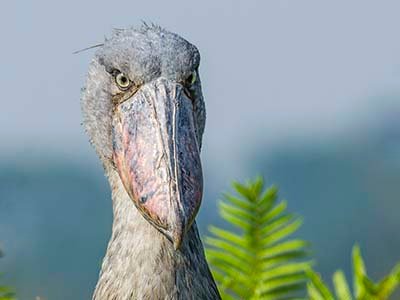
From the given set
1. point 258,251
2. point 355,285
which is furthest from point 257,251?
point 355,285

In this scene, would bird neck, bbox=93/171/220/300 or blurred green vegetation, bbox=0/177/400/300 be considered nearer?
bird neck, bbox=93/171/220/300

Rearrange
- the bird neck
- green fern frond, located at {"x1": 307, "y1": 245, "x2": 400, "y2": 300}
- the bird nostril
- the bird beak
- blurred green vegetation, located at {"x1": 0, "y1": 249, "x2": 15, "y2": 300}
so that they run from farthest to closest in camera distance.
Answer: blurred green vegetation, located at {"x1": 0, "y1": 249, "x2": 15, "y2": 300} < green fern frond, located at {"x1": 307, "y1": 245, "x2": 400, "y2": 300} < the bird neck < the bird nostril < the bird beak

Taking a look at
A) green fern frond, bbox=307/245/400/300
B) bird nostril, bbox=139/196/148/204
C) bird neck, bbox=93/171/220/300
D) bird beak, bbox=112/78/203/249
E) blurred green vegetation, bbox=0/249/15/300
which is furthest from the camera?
blurred green vegetation, bbox=0/249/15/300

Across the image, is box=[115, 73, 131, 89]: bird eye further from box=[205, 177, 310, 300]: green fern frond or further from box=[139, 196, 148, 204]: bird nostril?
box=[205, 177, 310, 300]: green fern frond

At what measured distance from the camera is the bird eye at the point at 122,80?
14.2ft

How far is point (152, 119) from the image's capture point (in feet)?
13.8

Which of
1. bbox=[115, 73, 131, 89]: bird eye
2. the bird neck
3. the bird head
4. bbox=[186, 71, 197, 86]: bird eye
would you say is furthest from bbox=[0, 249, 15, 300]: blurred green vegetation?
bbox=[186, 71, 197, 86]: bird eye

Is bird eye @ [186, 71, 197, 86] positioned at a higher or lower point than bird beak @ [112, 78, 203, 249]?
higher

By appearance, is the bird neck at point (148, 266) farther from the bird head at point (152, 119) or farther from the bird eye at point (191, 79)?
the bird eye at point (191, 79)

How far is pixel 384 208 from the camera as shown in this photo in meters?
40.5

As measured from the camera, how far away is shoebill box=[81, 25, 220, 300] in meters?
Answer: 4.06

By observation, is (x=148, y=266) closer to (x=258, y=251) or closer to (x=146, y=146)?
(x=146, y=146)

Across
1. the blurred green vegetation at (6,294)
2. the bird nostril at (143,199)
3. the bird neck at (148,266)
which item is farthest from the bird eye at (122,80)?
the blurred green vegetation at (6,294)

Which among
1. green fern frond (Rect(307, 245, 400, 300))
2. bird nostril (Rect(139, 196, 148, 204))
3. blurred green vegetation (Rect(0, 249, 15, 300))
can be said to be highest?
green fern frond (Rect(307, 245, 400, 300))
